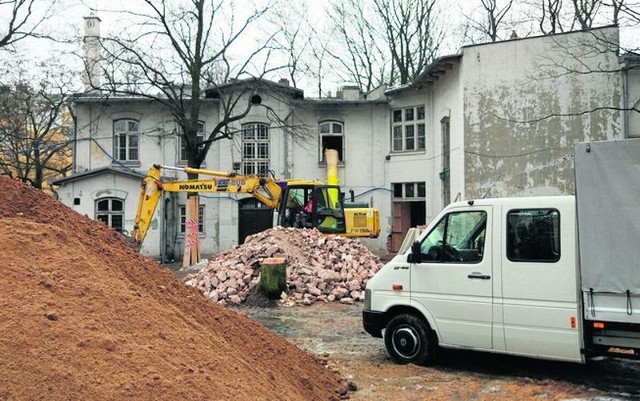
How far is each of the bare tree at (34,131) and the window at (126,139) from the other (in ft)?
10.2

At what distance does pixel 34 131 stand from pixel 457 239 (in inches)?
1279

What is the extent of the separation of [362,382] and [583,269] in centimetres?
284

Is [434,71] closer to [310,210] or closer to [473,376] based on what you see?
[310,210]

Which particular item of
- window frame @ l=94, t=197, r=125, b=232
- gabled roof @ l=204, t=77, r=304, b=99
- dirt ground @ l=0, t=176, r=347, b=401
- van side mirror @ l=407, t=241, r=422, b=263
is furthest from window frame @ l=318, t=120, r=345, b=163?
dirt ground @ l=0, t=176, r=347, b=401

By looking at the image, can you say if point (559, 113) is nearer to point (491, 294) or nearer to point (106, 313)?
point (491, 294)

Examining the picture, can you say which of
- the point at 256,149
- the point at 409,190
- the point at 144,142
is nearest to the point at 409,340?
the point at 409,190

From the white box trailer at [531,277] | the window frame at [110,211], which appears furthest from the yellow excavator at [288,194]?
the white box trailer at [531,277]

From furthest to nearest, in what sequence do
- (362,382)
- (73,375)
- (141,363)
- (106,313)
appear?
(362,382) → (106,313) → (141,363) → (73,375)

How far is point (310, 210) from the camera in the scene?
17.8 meters

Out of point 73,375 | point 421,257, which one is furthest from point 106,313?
point 421,257

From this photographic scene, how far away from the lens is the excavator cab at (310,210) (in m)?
17.6

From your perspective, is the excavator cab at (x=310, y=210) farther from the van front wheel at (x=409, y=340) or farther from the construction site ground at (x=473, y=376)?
the van front wheel at (x=409, y=340)

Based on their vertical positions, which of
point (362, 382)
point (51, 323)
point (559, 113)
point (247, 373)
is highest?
point (559, 113)

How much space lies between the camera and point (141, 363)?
4070mm
